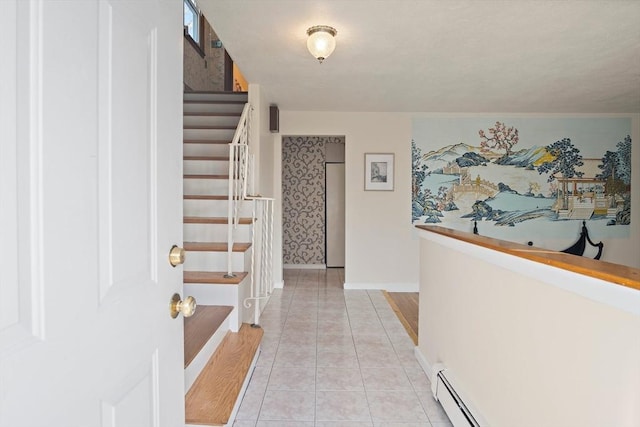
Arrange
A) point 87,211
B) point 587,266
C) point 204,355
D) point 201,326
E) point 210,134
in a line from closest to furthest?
point 87,211
point 587,266
point 204,355
point 201,326
point 210,134

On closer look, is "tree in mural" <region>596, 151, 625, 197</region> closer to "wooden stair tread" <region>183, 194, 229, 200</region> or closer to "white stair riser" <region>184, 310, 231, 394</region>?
"wooden stair tread" <region>183, 194, 229, 200</region>

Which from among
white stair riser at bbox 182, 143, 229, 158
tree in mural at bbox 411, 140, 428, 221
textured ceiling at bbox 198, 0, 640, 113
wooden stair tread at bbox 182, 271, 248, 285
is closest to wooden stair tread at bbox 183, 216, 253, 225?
wooden stair tread at bbox 182, 271, 248, 285

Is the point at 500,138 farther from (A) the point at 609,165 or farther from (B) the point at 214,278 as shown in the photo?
(B) the point at 214,278

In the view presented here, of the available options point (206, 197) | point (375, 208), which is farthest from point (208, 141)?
point (375, 208)

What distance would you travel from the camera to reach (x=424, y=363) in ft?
8.41

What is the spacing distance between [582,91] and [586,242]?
6.69 ft

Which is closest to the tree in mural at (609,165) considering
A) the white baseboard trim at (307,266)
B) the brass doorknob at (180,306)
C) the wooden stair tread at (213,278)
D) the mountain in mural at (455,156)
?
the mountain in mural at (455,156)

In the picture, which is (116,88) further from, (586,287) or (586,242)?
(586,242)

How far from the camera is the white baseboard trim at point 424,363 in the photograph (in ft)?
8.03

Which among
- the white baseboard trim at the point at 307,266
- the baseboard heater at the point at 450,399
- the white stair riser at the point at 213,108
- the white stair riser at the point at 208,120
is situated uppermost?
the white stair riser at the point at 213,108

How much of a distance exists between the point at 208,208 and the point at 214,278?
0.90 metres

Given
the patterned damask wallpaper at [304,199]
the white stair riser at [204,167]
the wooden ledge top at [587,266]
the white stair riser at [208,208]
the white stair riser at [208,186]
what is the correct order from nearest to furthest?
1. the wooden ledge top at [587,266]
2. the white stair riser at [208,208]
3. the white stair riser at [208,186]
4. the white stair riser at [204,167]
5. the patterned damask wallpaper at [304,199]

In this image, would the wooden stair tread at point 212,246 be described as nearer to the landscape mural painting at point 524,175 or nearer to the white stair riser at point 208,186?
the white stair riser at point 208,186

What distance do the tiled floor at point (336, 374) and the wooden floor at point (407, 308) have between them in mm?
78
